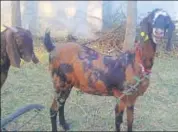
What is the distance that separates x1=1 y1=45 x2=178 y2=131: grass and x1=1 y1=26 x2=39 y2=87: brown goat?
4.79 ft

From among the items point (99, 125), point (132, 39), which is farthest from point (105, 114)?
point (132, 39)

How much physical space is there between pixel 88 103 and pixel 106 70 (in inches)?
74.6

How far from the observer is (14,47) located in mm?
4457

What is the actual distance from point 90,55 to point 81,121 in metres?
1.30

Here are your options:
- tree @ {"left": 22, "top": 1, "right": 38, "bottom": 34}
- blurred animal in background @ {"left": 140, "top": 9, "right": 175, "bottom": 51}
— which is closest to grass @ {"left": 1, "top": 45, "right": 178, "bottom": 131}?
blurred animal in background @ {"left": 140, "top": 9, "right": 175, "bottom": 51}

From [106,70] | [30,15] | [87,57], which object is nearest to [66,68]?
[87,57]

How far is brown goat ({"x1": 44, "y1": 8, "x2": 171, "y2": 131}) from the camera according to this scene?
472 centimetres

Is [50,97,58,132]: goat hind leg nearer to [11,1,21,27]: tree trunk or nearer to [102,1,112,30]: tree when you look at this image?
[11,1,21,27]: tree trunk

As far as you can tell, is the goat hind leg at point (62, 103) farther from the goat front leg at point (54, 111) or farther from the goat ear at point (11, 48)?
the goat ear at point (11, 48)

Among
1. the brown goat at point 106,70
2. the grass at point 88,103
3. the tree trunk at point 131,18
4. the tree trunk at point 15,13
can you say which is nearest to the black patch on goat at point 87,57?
the brown goat at point 106,70

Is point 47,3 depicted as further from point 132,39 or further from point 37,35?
point 132,39

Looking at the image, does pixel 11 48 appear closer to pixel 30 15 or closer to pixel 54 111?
pixel 54 111

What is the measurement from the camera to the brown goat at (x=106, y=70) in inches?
186

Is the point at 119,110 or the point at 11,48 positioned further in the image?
the point at 119,110
